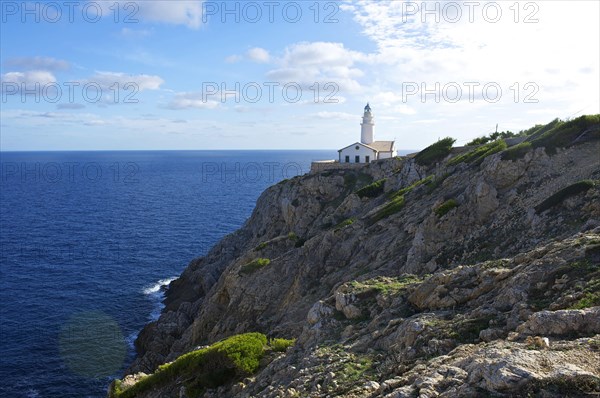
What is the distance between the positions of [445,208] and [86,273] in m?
54.2

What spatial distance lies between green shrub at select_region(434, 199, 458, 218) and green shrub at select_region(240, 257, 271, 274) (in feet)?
55.9

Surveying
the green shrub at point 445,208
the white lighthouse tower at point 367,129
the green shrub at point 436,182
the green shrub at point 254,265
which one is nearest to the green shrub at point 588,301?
the green shrub at point 445,208

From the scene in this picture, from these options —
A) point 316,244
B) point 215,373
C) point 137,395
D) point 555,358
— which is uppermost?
point 555,358

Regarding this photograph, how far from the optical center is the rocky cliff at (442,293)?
10.5 metres

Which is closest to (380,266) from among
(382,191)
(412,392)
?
(412,392)

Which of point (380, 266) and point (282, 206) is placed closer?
point (380, 266)

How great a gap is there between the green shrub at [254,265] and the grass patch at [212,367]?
55.6ft

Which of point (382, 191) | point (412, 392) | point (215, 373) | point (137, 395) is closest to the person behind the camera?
point (412, 392)

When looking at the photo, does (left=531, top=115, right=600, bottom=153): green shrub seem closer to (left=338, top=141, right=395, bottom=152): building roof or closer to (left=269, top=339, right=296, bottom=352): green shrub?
(left=269, top=339, right=296, bottom=352): green shrub

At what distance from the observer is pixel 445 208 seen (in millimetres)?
27484

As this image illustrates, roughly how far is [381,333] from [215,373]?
8.83m

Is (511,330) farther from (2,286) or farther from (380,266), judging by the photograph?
(2,286)

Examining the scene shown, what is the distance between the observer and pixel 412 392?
10.2 metres

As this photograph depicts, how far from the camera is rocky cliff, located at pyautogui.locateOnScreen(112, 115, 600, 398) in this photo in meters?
10.5
